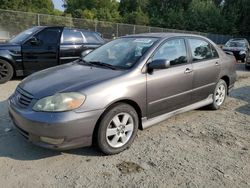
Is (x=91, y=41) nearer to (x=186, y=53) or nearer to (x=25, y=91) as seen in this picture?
(x=186, y=53)

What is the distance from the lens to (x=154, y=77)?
466cm

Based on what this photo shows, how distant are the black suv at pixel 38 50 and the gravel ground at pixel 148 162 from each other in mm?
3494

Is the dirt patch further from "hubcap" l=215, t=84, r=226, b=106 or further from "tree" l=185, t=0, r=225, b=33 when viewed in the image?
"tree" l=185, t=0, r=225, b=33

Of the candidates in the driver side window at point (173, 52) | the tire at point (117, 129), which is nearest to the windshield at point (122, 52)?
the driver side window at point (173, 52)

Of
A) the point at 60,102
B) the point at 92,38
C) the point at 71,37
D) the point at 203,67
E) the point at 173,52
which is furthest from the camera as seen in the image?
the point at 92,38

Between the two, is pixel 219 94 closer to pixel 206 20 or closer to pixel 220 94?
pixel 220 94

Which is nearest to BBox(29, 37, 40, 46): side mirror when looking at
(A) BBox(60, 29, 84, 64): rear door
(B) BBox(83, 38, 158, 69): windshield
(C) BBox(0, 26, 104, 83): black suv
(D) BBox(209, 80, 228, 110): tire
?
(C) BBox(0, 26, 104, 83): black suv

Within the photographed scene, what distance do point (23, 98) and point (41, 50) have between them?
195 inches

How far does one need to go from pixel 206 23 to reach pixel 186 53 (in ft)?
152

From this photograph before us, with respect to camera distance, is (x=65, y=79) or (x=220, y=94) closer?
(x=65, y=79)

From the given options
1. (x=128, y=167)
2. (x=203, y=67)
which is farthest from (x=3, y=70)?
(x=128, y=167)

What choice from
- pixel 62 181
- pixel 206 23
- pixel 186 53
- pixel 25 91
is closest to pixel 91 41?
pixel 186 53

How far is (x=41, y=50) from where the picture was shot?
28.9 feet

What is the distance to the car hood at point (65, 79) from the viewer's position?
399 centimetres
